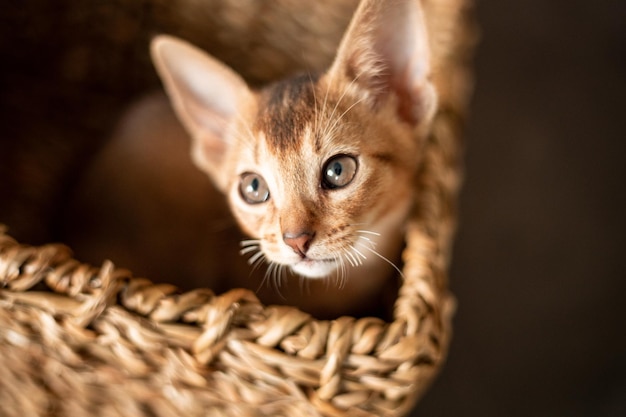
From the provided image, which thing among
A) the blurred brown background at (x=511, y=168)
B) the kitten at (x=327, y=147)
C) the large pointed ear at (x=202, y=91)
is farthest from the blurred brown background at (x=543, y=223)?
the large pointed ear at (x=202, y=91)

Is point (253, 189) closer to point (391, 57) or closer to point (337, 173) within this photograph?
point (337, 173)

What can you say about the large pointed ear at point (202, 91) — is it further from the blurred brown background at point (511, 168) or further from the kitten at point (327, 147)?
the blurred brown background at point (511, 168)

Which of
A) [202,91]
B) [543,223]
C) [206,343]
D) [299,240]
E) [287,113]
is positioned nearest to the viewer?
[206,343]

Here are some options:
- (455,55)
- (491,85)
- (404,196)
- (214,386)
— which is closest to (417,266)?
(404,196)

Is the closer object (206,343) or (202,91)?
(206,343)

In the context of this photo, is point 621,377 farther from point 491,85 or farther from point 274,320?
point 274,320

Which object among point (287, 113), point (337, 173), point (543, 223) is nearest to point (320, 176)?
point (337, 173)

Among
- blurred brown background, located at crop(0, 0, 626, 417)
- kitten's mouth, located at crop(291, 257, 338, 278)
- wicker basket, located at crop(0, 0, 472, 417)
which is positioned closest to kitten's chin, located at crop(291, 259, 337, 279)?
kitten's mouth, located at crop(291, 257, 338, 278)

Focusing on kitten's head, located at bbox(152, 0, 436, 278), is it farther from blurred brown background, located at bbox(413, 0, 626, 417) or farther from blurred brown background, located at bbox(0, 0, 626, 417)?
blurred brown background, located at bbox(413, 0, 626, 417)
